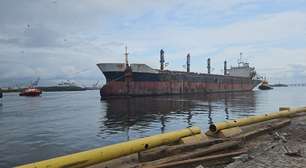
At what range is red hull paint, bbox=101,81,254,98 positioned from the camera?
52938mm

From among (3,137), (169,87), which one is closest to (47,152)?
(3,137)

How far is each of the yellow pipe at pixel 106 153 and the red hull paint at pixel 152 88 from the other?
44897 millimetres

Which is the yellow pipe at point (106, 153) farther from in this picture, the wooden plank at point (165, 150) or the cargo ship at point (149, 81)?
the cargo ship at point (149, 81)

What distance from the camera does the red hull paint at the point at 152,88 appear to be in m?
52.9

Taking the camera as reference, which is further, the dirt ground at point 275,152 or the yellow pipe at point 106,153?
the dirt ground at point 275,152

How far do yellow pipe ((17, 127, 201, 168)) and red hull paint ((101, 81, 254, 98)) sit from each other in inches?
1768

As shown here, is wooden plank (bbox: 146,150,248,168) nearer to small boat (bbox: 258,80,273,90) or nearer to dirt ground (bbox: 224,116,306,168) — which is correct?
dirt ground (bbox: 224,116,306,168)

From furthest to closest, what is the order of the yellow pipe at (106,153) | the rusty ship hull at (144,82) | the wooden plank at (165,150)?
the rusty ship hull at (144,82) < the wooden plank at (165,150) < the yellow pipe at (106,153)

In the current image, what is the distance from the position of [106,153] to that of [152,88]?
50.6 m

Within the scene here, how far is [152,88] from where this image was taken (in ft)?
187

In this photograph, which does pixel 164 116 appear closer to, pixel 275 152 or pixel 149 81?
pixel 275 152

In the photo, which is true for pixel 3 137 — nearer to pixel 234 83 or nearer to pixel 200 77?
pixel 200 77

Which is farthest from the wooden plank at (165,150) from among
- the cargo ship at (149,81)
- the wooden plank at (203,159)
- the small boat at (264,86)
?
the small boat at (264,86)

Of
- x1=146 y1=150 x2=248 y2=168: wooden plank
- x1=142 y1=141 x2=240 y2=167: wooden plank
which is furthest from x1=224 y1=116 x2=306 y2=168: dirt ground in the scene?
x1=142 y1=141 x2=240 y2=167: wooden plank
